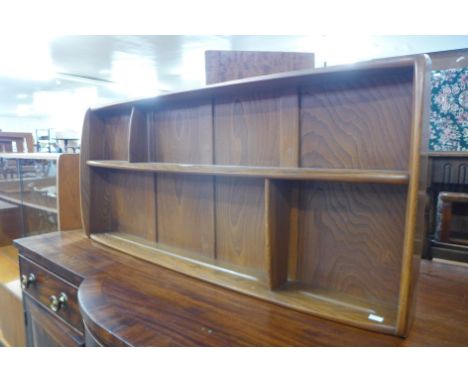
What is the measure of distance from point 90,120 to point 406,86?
1.42 meters

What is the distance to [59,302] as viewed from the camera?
1.27 metres

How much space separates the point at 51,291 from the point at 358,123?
132 cm

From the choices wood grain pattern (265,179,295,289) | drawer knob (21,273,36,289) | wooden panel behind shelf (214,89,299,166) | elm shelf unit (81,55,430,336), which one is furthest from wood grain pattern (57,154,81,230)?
wood grain pattern (265,179,295,289)

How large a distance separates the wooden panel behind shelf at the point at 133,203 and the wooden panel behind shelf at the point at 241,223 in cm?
40

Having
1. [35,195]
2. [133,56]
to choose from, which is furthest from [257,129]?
[133,56]

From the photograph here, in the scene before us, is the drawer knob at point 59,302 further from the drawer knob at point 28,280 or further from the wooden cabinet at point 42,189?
the wooden cabinet at point 42,189

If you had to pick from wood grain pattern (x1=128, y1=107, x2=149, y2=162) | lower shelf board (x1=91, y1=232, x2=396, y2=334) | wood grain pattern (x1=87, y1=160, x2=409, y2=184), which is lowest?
lower shelf board (x1=91, y1=232, x2=396, y2=334)

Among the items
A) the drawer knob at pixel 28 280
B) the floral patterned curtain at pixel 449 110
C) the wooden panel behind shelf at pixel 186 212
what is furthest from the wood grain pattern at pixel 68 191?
the floral patterned curtain at pixel 449 110

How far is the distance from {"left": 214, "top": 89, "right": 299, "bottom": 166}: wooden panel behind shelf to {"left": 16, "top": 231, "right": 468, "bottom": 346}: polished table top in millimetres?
443

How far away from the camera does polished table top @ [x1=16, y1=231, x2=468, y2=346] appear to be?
2.51ft

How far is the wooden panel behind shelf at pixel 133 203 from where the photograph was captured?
1.47m

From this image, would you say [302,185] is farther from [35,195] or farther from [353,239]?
[35,195]

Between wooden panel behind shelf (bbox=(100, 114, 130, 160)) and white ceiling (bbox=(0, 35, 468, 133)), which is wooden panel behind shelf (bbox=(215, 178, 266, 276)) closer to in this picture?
wooden panel behind shelf (bbox=(100, 114, 130, 160))
